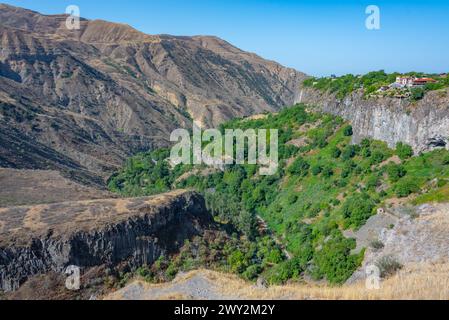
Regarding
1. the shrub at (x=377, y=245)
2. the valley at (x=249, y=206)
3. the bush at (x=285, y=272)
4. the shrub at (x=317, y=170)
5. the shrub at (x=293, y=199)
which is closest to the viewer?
the valley at (x=249, y=206)

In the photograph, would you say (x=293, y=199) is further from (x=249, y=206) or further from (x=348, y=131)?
(x=348, y=131)

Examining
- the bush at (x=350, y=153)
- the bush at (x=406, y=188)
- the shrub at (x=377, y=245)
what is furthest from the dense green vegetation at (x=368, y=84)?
the shrub at (x=377, y=245)

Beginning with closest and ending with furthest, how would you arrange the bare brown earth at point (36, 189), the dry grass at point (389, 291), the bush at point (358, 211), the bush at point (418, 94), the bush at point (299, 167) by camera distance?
1. the dry grass at point (389, 291)
2. the bush at point (358, 211)
3. the bush at point (418, 94)
4. the bare brown earth at point (36, 189)
5. the bush at point (299, 167)

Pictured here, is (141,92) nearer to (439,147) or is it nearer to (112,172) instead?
(112,172)

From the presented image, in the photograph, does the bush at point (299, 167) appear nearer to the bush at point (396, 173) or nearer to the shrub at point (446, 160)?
the bush at point (396, 173)

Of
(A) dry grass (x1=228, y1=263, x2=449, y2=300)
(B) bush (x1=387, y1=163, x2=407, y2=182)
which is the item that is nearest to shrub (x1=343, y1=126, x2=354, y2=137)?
(B) bush (x1=387, y1=163, x2=407, y2=182)

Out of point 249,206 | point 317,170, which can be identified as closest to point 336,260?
point 317,170
